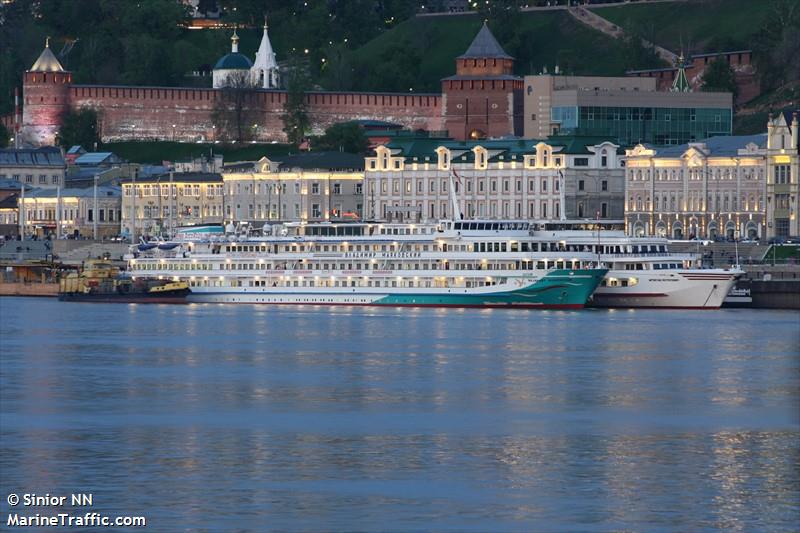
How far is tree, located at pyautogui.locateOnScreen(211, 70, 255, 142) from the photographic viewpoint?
17593cm

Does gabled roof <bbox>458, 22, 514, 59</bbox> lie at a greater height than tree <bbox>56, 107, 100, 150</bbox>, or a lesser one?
greater

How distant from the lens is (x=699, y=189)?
133 meters

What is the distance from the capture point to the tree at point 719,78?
525 feet

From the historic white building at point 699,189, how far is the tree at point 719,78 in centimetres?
2188

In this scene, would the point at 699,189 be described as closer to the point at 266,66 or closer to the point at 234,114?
the point at 234,114

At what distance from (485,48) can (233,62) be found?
26.0m

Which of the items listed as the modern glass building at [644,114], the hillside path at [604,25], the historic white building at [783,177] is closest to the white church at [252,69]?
the hillside path at [604,25]

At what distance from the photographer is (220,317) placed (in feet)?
318

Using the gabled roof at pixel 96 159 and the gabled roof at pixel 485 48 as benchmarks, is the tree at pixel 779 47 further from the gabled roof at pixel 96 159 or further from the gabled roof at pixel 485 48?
the gabled roof at pixel 96 159

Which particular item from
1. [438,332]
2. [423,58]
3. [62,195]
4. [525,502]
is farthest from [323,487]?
[423,58]

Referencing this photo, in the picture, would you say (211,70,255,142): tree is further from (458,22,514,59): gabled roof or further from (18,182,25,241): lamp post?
(18,182,25,241): lamp post

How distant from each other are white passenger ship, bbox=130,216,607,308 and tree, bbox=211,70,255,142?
2483 inches
